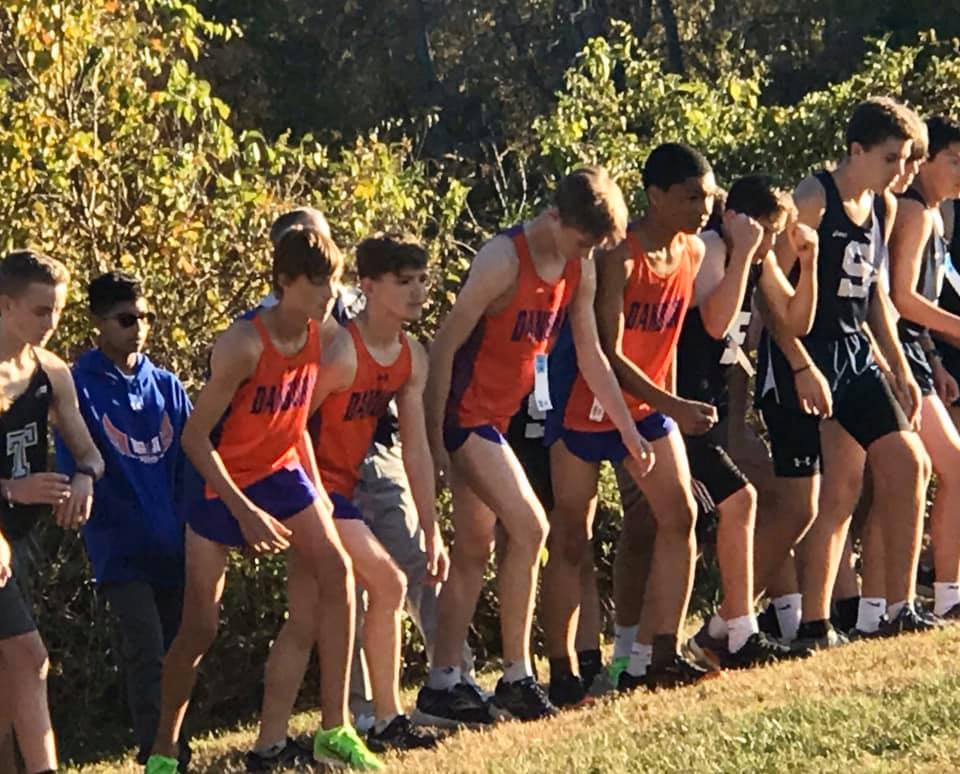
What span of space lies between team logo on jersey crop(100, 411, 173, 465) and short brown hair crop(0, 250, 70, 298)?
0.81 m

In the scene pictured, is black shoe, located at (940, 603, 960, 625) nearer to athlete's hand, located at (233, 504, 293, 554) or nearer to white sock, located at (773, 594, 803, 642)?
white sock, located at (773, 594, 803, 642)

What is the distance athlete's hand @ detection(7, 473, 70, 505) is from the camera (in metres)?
7.06

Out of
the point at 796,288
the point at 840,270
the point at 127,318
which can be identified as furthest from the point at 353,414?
the point at 840,270

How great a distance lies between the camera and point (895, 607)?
909cm

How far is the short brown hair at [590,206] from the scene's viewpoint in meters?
7.74

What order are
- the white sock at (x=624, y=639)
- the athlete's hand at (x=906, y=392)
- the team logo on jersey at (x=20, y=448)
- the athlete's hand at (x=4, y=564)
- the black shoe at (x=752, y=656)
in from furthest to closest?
the athlete's hand at (x=906, y=392) → the white sock at (x=624, y=639) → the black shoe at (x=752, y=656) → the team logo on jersey at (x=20, y=448) → the athlete's hand at (x=4, y=564)

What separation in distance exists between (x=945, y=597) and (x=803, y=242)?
1771mm

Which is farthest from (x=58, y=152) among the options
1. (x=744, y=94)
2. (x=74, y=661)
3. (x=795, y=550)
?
(x=744, y=94)

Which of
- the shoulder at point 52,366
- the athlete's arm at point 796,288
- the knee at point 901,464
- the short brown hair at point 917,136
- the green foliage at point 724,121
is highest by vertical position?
the green foliage at point 724,121

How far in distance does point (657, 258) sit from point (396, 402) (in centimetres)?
124

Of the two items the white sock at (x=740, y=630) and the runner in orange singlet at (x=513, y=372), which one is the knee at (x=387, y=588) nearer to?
the runner in orange singlet at (x=513, y=372)

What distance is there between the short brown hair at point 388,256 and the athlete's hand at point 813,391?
1776 mm

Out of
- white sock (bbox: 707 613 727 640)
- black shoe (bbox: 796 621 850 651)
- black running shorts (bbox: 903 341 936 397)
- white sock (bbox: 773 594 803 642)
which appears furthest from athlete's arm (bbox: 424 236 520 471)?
black running shorts (bbox: 903 341 936 397)

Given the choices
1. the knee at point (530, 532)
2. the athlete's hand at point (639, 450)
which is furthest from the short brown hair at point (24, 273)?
the athlete's hand at point (639, 450)
